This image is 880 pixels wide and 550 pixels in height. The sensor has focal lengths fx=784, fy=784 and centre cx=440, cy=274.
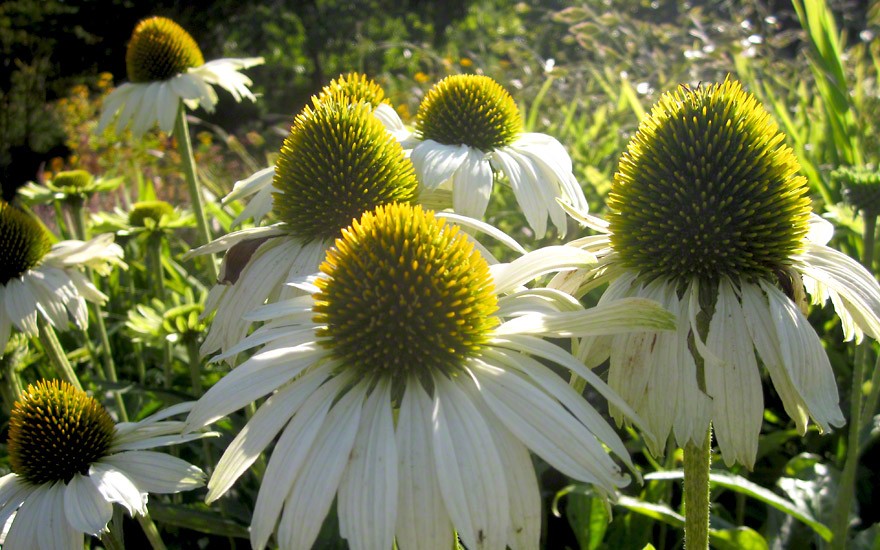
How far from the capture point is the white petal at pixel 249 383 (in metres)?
0.94

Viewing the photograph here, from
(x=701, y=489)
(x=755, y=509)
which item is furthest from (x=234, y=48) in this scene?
(x=701, y=489)

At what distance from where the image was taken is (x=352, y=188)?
1375 millimetres

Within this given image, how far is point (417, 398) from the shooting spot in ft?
3.06

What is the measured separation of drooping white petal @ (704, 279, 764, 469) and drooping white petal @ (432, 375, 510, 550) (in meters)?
0.31

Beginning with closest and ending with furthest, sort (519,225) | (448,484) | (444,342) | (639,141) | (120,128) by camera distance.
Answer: (448,484), (444,342), (639,141), (120,128), (519,225)

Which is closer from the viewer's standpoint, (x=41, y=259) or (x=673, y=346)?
(x=673, y=346)

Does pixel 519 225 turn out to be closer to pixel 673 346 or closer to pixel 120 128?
pixel 120 128

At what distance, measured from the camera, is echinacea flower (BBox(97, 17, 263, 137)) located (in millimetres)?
2340

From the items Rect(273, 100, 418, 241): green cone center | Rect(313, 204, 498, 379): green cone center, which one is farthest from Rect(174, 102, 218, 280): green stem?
Rect(313, 204, 498, 379): green cone center

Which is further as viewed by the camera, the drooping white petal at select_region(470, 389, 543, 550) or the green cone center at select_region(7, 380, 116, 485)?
the green cone center at select_region(7, 380, 116, 485)

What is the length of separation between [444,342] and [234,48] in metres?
10.3

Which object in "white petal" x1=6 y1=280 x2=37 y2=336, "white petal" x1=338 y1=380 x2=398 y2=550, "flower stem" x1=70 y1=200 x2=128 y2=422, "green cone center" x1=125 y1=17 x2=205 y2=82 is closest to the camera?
"white petal" x1=338 y1=380 x2=398 y2=550

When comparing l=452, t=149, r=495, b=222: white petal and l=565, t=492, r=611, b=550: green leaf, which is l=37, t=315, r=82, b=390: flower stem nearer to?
l=452, t=149, r=495, b=222: white petal

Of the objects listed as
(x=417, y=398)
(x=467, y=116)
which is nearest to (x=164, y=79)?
(x=467, y=116)
